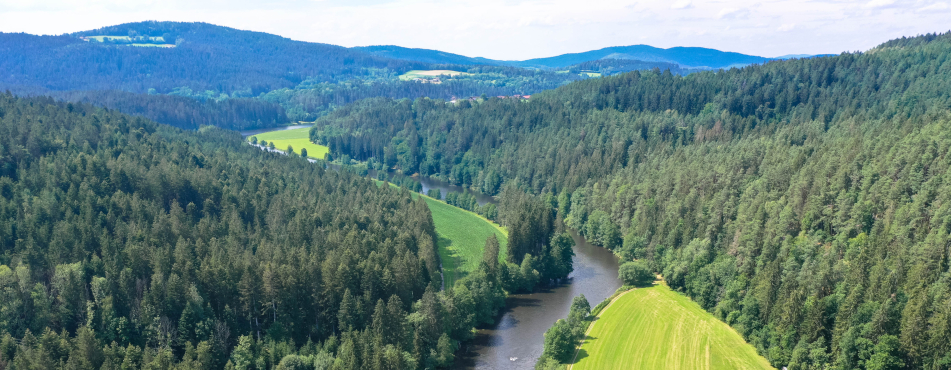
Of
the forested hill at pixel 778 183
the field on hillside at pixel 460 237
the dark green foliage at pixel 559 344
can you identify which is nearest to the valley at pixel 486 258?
the dark green foliage at pixel 559 344

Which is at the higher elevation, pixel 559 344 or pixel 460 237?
pixel 559 344

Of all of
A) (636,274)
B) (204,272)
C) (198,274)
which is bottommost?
(636,274)

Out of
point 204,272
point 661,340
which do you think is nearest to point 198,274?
point 204,272

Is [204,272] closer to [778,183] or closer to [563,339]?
[563,339]

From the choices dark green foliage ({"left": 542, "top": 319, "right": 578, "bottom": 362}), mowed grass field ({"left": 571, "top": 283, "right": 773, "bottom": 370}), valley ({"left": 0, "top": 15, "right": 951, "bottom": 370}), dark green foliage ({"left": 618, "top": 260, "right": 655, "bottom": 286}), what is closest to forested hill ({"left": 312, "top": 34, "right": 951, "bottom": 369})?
valley ({"left": 0, "top": 15, "right": 951, "bottom": 370})

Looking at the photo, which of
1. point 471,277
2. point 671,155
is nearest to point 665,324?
point 471,277

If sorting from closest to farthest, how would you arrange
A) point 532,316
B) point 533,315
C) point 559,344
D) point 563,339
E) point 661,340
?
point 559,344, point 563,339, point 661,340, point 532,316, point 533,315

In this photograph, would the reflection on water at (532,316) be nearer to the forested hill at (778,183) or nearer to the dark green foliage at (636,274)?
the dark green foliage at (636,274)
